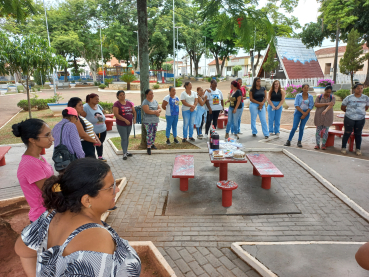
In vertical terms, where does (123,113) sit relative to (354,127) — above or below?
above

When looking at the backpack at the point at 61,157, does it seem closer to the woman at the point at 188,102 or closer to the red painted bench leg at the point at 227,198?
the red painted bench leg at the point at 227,198

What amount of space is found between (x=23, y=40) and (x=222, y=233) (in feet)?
35.6

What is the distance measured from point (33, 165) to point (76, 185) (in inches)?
55.1

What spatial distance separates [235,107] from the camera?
8266 mm

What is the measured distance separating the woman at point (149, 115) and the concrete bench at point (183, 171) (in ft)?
6.04

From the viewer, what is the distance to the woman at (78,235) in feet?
4.09

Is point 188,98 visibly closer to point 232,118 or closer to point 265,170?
point 232,118

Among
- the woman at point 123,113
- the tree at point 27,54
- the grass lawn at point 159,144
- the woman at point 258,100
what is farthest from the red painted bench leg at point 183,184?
the tree at point 27,54

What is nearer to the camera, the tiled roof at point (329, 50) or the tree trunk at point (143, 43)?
the tree trunk at point (143, 43)

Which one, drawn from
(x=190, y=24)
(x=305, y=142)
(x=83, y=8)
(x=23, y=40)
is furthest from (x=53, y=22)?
(x=305, y=142)

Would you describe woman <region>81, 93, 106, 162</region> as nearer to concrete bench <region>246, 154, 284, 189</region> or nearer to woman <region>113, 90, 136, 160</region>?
woman <region>113, 90, 136, 160</region>

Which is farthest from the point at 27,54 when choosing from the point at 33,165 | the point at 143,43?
the point at 33,165

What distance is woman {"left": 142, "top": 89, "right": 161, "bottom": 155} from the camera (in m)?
6.88

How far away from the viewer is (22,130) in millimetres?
2611
